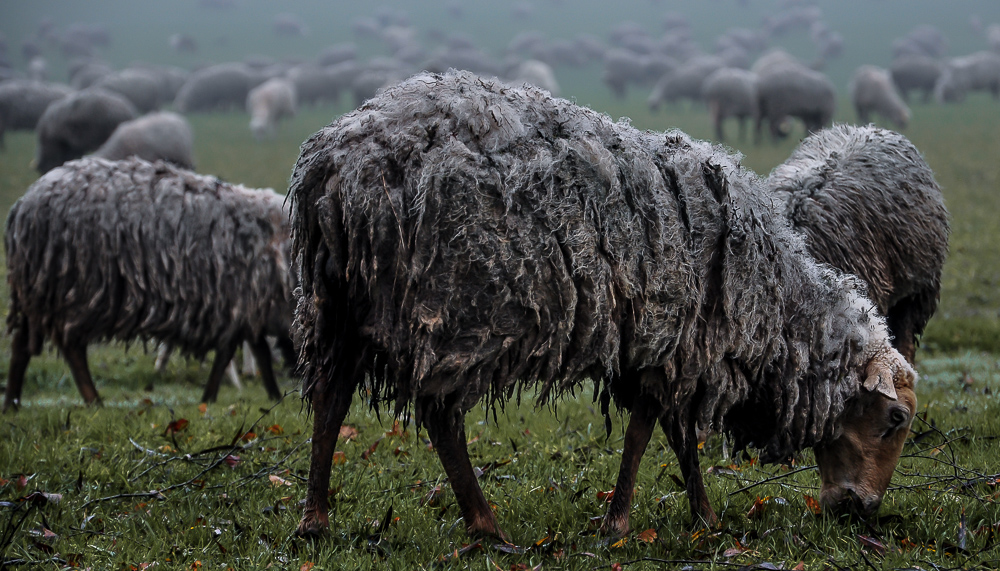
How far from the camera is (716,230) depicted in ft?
10.3

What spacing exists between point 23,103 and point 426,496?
2458 centimetres

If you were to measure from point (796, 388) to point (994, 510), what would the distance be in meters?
0.97

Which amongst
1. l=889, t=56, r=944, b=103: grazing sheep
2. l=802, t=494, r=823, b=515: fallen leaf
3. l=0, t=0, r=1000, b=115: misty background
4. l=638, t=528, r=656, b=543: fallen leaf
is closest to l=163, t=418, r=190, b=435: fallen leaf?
l=638, t=528, r=656, b=543: fallen leaf

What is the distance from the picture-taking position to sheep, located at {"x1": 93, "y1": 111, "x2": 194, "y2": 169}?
1306 cm

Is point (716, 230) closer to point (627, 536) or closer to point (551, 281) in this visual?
point (551, 281)

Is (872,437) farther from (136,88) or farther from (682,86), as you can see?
(682,86)

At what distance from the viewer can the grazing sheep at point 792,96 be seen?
21.8 m

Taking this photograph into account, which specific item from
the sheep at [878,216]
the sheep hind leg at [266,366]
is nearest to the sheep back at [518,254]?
the sheep at [878,216]

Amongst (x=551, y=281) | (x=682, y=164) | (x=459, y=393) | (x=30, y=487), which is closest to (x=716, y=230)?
(x=682, y=164)

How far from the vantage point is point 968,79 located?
3356cm

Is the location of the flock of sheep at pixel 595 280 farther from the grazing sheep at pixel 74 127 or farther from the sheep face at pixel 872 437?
the grazing sheep at pixel 74 127

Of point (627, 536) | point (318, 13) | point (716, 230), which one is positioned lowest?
point (627, 536)

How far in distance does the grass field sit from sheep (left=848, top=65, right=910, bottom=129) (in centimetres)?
2212

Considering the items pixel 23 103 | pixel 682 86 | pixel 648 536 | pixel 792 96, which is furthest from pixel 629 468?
pixel 682 86
